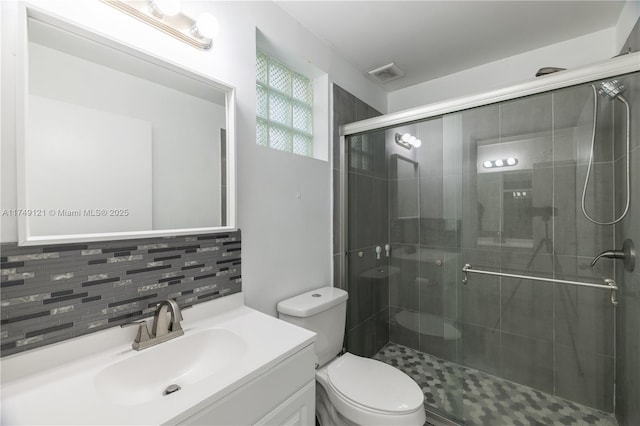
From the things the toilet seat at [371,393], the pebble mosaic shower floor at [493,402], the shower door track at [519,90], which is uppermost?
the shower door track at [519,90]

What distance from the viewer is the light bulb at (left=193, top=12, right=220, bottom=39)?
41.6 inches

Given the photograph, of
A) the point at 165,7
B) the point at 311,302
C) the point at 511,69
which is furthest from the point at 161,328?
the point at 511,69

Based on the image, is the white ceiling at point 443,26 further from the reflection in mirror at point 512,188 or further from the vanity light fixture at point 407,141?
the reflection in mirror at point 512,188

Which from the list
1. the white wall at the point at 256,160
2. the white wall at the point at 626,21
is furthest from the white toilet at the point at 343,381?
the white wall at the point at 626,21

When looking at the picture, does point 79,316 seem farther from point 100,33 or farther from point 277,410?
point 100,33

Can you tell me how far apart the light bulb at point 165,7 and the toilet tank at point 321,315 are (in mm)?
1345

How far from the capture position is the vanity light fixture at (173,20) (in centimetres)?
93

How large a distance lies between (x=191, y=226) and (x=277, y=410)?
2.40 feet

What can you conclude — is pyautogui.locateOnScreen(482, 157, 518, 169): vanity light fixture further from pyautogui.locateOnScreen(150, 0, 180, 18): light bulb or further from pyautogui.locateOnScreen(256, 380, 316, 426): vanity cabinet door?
pyautogui.locateOnScreen(150, 0, 180, 18): light bulb

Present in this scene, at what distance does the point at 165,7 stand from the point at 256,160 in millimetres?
663

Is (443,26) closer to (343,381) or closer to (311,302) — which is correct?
(311,302)

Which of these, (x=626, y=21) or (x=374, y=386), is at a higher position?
(x=626, y=21)

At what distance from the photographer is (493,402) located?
5.41 feet

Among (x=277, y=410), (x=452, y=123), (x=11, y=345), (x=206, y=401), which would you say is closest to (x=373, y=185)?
(x=452, y=123)
